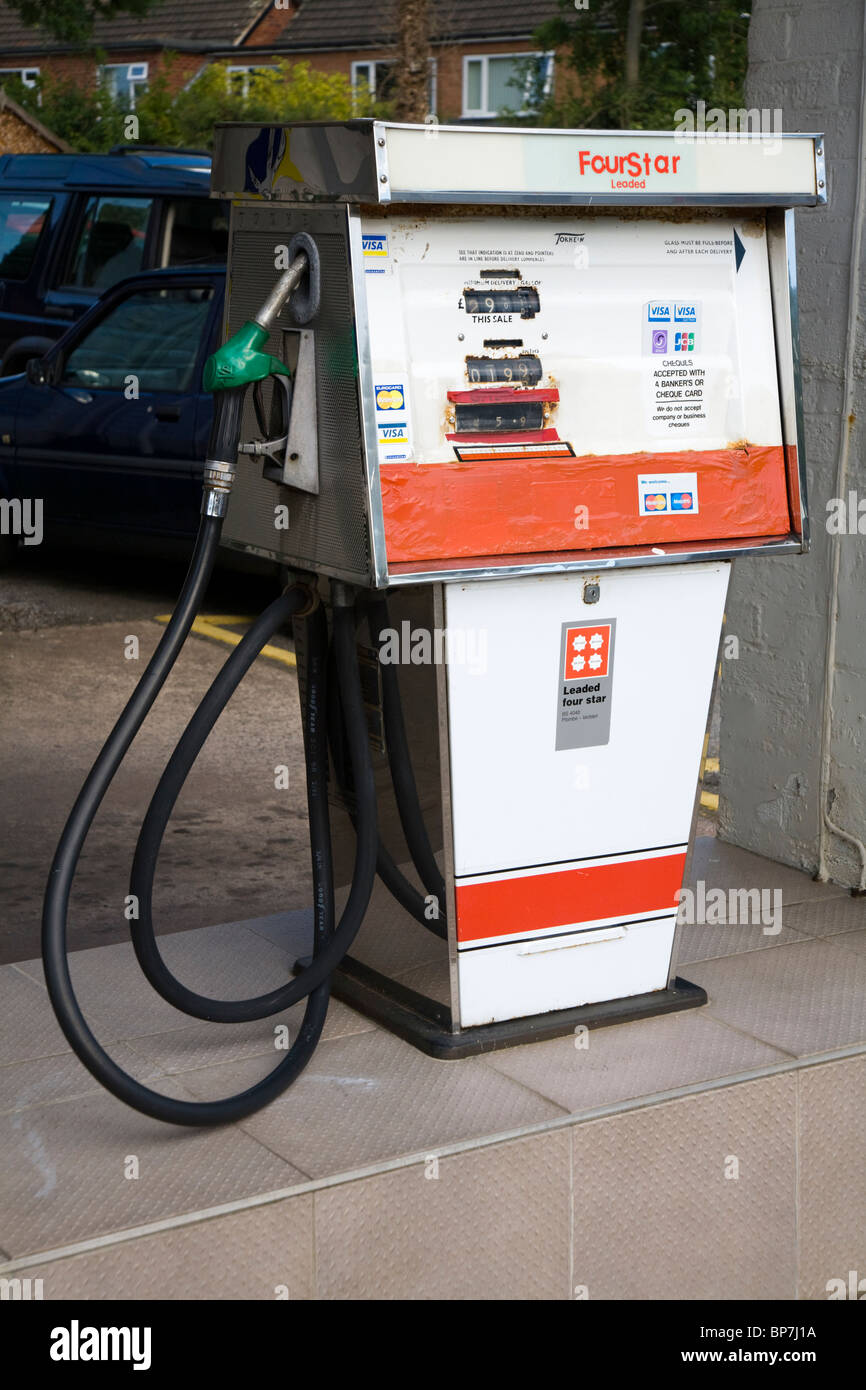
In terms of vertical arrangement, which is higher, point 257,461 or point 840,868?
point 257,461

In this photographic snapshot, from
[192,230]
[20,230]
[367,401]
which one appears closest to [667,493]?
[367,401]

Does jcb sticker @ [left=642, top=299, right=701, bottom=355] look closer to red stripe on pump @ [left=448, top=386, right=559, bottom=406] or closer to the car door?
red stripe on pump @ [left=448, top=386, right=559, bottom=406]

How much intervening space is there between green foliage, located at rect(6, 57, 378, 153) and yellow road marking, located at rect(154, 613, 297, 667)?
1968 centimetres

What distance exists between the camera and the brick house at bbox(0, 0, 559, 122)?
31.5 meters

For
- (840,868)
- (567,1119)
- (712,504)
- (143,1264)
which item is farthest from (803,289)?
(143,1264)

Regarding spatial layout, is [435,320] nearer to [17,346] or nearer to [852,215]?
[852,215]

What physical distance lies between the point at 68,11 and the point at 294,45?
17140 mm

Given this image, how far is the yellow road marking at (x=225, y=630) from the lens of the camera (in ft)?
26.4

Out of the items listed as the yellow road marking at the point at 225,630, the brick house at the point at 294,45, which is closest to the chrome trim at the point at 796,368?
the yellow road marking at the point at 225,630

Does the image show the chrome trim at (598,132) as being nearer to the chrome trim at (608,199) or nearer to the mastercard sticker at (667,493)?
the chrome trim at (608,199)

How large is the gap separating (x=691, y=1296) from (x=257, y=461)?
177cm

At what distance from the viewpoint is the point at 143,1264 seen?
2543mm

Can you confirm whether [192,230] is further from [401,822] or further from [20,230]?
[401,822]

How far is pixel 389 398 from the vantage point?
2791mm
